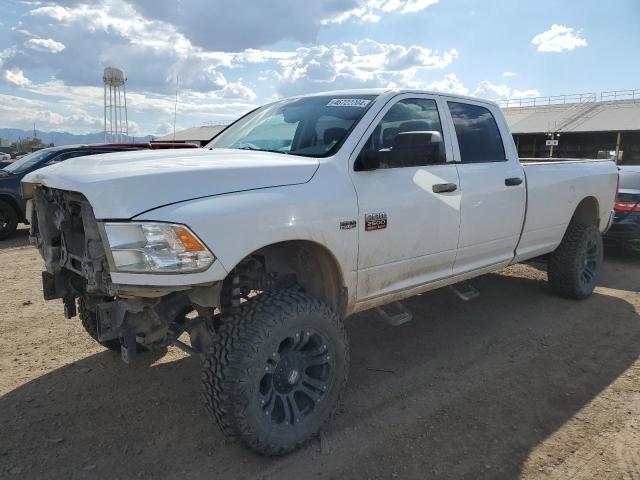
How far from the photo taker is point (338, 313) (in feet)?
11.1

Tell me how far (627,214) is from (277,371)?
6.96 m

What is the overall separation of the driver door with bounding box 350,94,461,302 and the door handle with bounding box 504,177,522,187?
72cm

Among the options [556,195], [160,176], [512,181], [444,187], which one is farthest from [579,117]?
[160,176]

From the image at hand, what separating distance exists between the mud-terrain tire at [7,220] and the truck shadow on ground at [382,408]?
7.39 metres

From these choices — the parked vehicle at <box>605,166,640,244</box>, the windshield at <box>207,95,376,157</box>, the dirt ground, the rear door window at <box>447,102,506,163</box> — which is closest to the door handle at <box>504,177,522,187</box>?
the rear door window at <box>447,102,506,163</box>

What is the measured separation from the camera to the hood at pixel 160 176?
8.14 ft

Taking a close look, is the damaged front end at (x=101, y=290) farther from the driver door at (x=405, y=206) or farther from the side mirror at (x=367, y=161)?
the side mirror at (x=367, y=161)

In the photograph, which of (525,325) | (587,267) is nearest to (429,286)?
(525,325)

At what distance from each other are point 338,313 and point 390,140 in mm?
1253

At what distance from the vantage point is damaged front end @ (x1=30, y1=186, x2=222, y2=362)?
2598 millimetres

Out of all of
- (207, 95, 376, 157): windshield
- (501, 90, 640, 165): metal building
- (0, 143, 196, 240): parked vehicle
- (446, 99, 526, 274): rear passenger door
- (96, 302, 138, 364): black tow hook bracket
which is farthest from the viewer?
(501, 90, 640, 165): metal building

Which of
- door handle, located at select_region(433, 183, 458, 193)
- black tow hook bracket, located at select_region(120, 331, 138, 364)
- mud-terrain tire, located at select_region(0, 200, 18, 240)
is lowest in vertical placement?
mud-terrain tire, located at select_region(0, 200, 18, 240)

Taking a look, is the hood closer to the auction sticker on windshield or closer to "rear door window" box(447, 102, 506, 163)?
the auction sticker on windshield

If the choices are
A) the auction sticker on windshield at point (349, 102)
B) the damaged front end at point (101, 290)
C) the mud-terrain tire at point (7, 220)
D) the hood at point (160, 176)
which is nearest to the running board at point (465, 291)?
the auction sticker on windshield at point (349, 102)
